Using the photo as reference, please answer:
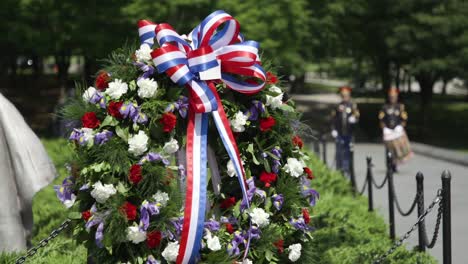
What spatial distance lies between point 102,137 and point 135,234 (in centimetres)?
61

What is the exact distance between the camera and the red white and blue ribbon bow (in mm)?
4445

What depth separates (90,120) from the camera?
14.6ft

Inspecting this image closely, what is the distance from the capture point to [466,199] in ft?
37.7

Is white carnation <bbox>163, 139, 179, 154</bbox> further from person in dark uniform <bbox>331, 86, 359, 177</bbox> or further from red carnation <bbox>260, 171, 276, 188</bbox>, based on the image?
person in dark uniform <bbox>331, 86, 359, 177</bbox>

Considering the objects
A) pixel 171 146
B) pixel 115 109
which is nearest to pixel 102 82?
pixel 115 109

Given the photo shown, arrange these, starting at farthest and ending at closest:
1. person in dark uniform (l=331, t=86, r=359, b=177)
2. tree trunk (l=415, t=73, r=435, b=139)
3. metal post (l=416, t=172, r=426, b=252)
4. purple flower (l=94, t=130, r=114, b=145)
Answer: tree trunk (l=415, t=73, r=435, b=139) → person in dark uniform (l=331, t=86, r=359, b=177) → metal post (l=416, t=172, r=426, b=252) → purple flower (l=94, t=130, r=114, b=145)

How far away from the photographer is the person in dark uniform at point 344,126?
1434 centimetres

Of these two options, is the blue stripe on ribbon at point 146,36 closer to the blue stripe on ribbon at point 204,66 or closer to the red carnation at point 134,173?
the blue stripe on ribbon at point 204,66

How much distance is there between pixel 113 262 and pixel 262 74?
1.50 m

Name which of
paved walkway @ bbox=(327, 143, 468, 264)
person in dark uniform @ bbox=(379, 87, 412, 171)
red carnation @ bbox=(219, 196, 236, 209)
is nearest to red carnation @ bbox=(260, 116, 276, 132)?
red carnation @ bbox=(219, 196, 236, 209)

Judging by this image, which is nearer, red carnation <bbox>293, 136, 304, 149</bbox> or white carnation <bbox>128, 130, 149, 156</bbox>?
white carnation <bbox>128, 130, 149, 156</bbox>

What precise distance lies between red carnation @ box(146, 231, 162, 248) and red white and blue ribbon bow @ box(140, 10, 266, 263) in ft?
0.49

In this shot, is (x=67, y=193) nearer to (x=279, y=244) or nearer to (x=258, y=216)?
(x=258, y=216)

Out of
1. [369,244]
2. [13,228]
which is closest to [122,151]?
[13,228]
